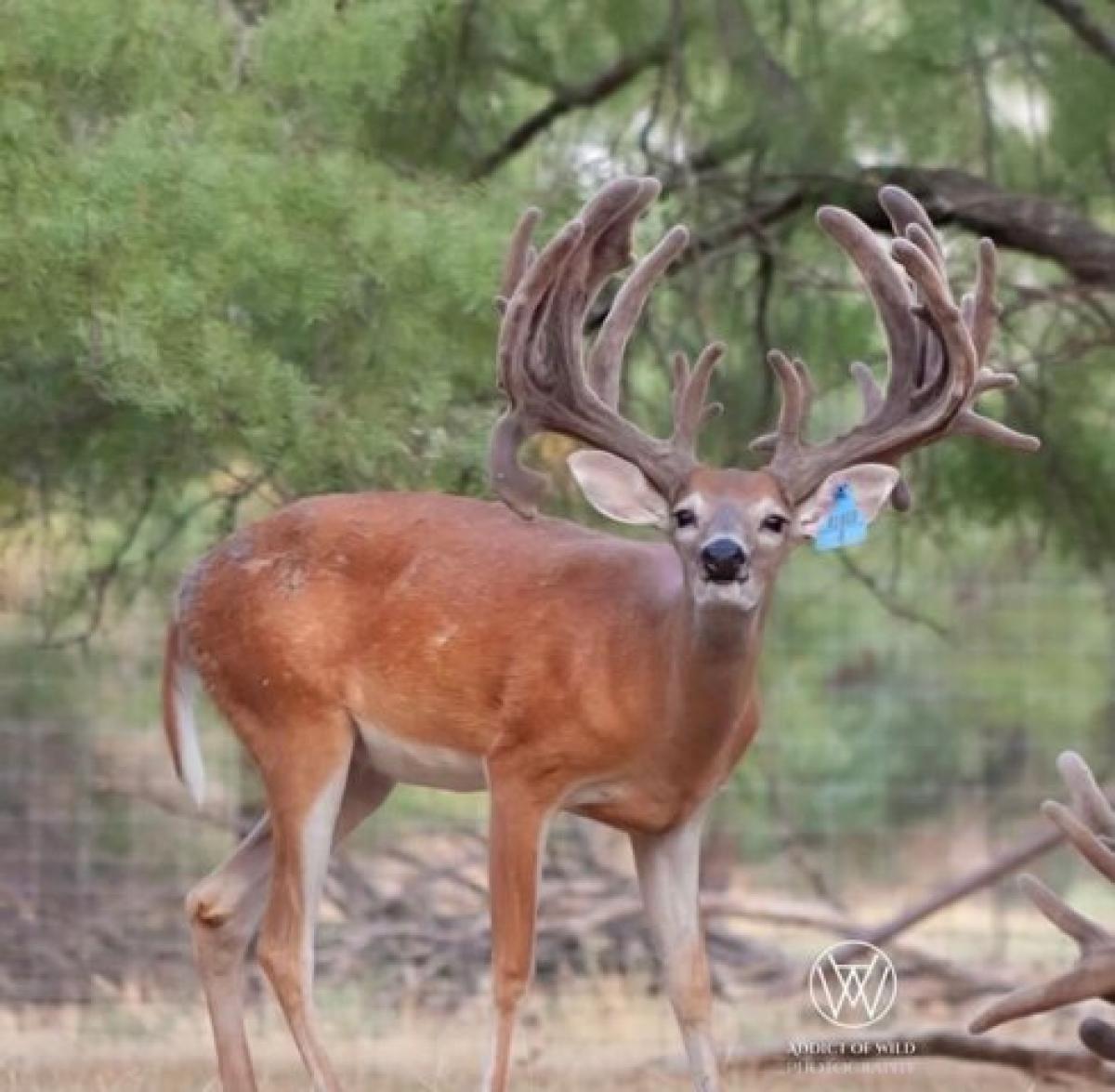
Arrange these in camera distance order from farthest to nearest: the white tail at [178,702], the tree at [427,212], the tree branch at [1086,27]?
the tree branch at [1086,27]
the white tail at [178,702]
the tree at [427,212]

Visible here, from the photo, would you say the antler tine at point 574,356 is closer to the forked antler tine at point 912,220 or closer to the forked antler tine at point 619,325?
the forked antler tine at point 619,325

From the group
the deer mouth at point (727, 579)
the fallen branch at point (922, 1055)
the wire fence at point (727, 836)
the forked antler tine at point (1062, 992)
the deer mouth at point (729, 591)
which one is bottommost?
the wire fence at point (727, 836)

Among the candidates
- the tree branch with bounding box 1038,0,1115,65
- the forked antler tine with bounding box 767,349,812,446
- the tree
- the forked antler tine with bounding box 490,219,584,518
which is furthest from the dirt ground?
the tree branch with bounding box 1038,0,1115,65

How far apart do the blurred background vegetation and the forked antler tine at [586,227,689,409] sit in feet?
1.68

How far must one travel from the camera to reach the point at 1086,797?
6910 mm

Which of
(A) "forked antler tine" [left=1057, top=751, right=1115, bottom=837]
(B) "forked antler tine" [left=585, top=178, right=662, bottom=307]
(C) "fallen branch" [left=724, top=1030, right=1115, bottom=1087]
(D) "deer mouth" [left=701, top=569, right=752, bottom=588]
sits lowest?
(C) "fallen branch" [left=724, top=1030, right=1115, bottom=1087]

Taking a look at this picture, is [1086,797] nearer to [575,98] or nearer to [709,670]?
[709,670]

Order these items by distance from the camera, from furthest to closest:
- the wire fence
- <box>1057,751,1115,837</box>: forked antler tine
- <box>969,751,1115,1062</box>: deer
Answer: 1. the wire fence
2. <box>1057,751,1115,837</box>: forked antler tine
3. <box>969,751,1115,1062</box>: deer

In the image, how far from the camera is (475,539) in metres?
7.16

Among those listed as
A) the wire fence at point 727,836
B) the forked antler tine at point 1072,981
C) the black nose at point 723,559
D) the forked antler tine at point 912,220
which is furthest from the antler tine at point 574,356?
the wire fence at point 727,836

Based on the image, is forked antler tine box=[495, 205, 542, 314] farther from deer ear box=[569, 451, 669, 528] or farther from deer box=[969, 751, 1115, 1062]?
deer box=[969, 751, 1115, 1062]

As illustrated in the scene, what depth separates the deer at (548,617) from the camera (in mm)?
6703

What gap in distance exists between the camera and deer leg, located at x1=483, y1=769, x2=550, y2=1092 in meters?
6.81

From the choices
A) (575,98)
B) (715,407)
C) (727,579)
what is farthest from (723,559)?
(575,98)
